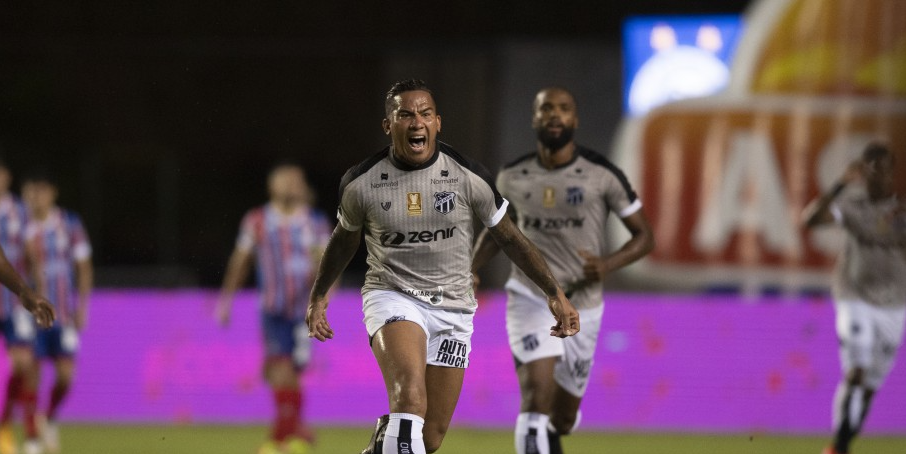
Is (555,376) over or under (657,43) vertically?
under

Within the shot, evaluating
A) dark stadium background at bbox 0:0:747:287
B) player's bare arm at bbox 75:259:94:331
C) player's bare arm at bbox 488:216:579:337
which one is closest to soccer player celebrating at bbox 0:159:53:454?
player's bare arm at bbox 75:259:94:331

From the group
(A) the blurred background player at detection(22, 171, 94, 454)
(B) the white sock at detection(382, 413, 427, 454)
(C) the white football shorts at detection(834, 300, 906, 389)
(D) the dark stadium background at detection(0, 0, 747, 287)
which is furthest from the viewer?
(D) the dark stadium background at detection(0, 0, 747, 287)

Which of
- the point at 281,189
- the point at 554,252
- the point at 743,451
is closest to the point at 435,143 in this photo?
the point at 554,252

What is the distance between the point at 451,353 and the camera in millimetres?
6754

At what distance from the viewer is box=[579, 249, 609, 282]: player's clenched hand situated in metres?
7.64

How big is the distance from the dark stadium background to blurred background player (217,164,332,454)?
296cm

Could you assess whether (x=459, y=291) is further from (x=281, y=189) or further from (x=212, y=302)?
(x=212, y=302)

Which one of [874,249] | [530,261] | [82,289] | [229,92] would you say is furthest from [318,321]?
[229,92]

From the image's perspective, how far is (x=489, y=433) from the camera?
41.6 feet

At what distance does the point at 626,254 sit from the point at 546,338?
2.19ft

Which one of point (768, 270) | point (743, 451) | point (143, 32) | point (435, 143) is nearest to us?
point (435, 143)

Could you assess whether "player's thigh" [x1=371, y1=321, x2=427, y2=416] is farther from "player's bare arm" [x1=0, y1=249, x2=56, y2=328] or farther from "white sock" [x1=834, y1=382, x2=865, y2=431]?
"white sock" [x1=834, y1=382, x2=865, y2=431]

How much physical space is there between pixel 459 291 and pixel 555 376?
146 centimetres

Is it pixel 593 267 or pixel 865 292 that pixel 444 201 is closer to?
pixel 593 267
